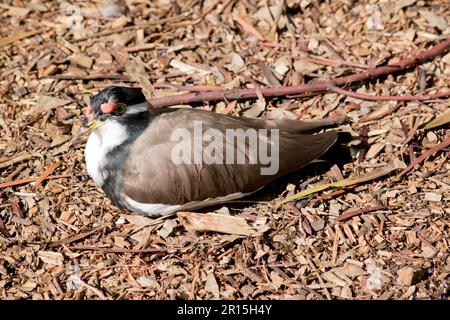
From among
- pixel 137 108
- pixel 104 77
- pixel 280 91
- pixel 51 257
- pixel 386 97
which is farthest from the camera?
pixel 104 77

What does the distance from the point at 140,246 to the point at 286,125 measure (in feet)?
5.66

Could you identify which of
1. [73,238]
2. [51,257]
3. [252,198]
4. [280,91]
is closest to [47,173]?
[73,238]

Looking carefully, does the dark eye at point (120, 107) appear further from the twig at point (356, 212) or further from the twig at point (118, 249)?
the twig at point (356, 212)

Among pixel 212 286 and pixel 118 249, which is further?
pixel 118 249

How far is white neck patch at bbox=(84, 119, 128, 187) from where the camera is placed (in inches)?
235

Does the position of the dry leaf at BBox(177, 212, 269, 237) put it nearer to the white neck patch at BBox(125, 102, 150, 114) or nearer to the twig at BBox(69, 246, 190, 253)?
the twig at BBox(69, 246, 190, 253)

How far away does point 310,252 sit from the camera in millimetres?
5742

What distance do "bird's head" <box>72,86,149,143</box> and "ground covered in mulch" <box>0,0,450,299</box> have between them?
2.23 feet

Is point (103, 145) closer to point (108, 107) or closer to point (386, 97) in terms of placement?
point (108, 107)

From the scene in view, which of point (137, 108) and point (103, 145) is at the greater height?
point (137, 108)

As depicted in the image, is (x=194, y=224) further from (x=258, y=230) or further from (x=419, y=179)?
(x=419, y=179)

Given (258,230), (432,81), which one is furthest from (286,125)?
(432,81)

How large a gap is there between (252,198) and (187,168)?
0.75 m

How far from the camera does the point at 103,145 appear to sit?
236 inches
